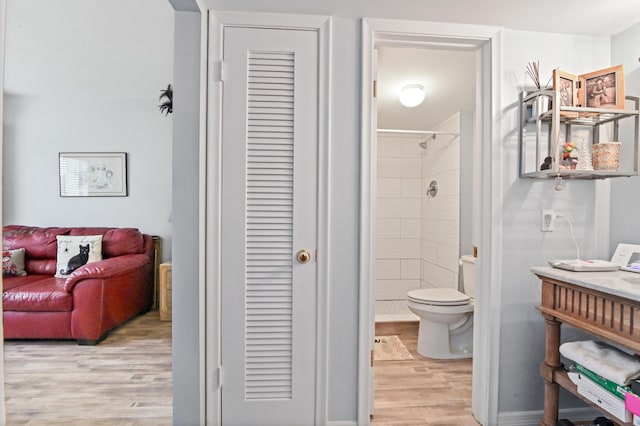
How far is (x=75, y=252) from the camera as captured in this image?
3268 millimetres

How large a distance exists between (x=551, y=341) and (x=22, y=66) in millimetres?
4500

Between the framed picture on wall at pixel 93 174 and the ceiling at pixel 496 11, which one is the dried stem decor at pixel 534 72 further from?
the framed picture on wall at pixel 93 174

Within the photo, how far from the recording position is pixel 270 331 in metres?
1.72

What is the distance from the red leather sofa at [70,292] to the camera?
277 centimetres

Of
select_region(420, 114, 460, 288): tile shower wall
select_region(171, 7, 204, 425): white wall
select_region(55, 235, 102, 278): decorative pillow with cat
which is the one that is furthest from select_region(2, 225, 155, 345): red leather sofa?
select_region(420, 114, 460, 288): tile shower wall

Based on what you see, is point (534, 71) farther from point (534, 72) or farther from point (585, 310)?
point (585, 310)

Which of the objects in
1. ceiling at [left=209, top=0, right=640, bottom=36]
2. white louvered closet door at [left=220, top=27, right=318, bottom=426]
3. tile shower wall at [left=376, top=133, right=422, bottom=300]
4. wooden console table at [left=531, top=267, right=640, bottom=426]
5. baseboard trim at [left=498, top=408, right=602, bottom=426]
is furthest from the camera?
tile shower wall at [left=376, top=133, right=422, bottom=300]

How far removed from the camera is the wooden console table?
1.26m

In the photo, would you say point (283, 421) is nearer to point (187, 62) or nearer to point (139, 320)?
point (187, 62)

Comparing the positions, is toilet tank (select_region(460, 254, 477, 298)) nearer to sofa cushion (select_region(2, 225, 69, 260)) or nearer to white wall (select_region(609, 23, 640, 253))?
white wall (select_region(609, 23, 640, 253))

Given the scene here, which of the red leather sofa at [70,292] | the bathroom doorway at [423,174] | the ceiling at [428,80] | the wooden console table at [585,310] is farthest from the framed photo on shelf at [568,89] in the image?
the red leather sofa at [70,292]

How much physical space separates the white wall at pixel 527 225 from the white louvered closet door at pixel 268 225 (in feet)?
3.40

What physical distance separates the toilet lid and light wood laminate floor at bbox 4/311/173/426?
6.09 feet

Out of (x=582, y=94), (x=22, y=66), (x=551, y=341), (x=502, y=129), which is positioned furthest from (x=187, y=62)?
(x=22, y=66)
